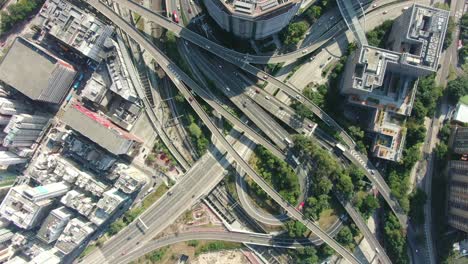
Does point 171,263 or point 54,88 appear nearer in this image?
point 54,88

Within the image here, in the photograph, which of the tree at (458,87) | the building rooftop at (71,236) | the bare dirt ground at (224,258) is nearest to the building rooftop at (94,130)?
the building rooftop at (71,236)

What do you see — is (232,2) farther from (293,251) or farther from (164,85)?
(293,251)

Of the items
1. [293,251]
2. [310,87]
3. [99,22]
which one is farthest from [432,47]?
[99,22]

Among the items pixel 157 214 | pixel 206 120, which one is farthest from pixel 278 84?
pixel 157 214

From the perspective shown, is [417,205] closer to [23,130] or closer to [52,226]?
[52,226]

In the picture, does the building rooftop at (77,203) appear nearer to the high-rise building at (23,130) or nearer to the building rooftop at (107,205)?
the building rooftop at (107,205)
